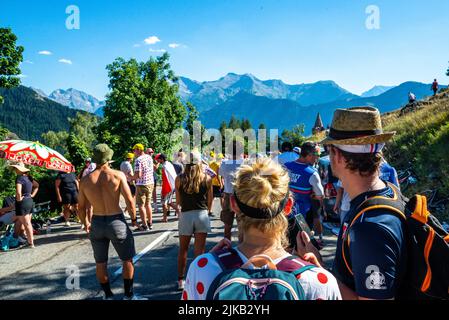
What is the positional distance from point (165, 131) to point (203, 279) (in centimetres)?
2961

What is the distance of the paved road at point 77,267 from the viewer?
4.31m

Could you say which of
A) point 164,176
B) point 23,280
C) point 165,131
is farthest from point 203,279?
point 165,131

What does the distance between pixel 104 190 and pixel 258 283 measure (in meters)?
3.18

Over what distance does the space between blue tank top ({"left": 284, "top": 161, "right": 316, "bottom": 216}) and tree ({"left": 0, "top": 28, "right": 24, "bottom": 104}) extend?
65.1 ft

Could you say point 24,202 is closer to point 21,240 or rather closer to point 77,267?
point 21,240

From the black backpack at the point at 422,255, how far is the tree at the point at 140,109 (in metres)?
26.4

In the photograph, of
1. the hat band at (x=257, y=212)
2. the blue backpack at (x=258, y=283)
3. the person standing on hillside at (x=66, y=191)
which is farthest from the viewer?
the person standing on hillside at (x=66, y=191)

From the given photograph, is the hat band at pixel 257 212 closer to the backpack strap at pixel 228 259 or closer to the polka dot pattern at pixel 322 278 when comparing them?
the backpack strap at pixel 228 259

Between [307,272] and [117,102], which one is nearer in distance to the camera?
[307,272]

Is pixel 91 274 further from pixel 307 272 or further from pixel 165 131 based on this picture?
pixel 165 131

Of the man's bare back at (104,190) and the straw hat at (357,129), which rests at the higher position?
the straw hat at (357,129)

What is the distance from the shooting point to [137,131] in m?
27.5

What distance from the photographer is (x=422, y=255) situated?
1435 millimetres

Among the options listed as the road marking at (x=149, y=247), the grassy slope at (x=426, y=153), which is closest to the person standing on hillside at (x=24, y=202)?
the road marking at (x=149, y=247)
